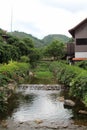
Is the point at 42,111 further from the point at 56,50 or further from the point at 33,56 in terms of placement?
the point at 56,50

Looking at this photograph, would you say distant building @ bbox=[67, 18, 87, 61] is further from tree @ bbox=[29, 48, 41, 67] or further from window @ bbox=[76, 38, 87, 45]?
tree @ bbox=[29, 48, 41, 67]

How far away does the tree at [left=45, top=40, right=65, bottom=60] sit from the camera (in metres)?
67.5

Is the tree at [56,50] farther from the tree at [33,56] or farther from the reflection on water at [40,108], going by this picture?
the reflection on water at [40,108]

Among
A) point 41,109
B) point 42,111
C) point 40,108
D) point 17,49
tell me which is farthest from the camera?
point 17,49

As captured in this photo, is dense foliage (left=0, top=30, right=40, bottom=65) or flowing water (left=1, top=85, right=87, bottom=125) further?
dense foliage (left=0, top=30, right=40, bottom=65)

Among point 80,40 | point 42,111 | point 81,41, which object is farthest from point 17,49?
point 42,111

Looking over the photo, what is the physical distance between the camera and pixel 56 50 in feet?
224

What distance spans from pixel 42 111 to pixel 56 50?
49617 millimetres

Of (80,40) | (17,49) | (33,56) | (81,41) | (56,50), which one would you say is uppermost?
(80,40)

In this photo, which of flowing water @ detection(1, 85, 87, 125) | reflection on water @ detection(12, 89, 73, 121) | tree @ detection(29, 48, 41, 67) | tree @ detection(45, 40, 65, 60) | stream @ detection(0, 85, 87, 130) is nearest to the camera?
stream @ detection(0, 85, 87, 130)

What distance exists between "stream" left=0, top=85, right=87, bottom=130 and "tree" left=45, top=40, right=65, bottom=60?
1615 inches

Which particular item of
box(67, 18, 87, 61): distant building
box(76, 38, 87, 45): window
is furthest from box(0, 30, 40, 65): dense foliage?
box(76, 38, 87, 45): window

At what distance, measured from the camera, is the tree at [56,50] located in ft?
221

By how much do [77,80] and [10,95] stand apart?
5.31 m
